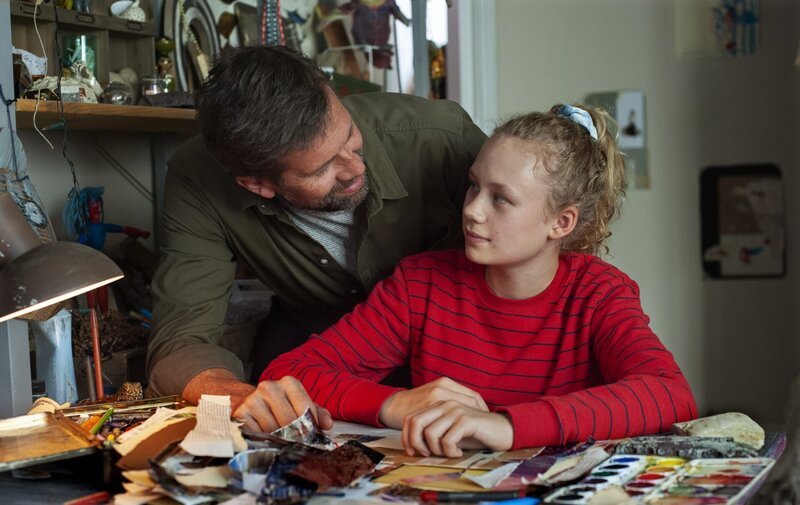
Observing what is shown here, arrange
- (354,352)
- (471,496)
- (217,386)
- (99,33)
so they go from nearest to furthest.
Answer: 1. (471,496)
2. (217,386)
3. (354,352)
4. (99,33)

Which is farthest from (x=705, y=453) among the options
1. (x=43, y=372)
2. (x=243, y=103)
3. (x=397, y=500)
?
(x=43, y=372)

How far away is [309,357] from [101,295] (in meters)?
1.26

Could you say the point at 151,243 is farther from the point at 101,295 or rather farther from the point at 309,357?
the point at 309,357

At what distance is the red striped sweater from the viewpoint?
1254 mm

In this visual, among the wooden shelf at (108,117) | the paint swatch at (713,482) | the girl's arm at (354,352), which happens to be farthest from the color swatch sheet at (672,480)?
the wooden shelf at (108,117)

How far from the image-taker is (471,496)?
0.95 meters

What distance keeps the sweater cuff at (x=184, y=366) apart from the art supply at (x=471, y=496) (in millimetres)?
685

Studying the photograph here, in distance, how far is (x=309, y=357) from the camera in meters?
1.50

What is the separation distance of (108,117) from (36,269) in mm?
1399

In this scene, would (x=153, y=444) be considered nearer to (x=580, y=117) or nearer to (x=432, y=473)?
(x=432, y=473)

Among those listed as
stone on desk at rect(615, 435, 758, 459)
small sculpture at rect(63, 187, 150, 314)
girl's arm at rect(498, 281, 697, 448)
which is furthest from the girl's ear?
small sculpture at rect(63, 187, 150, 314)

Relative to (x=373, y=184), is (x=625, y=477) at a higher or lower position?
lower

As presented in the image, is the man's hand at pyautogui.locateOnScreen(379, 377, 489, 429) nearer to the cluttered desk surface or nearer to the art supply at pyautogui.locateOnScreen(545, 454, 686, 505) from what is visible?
the cluttered desk surface

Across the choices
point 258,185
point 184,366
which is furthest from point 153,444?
point 258,185
